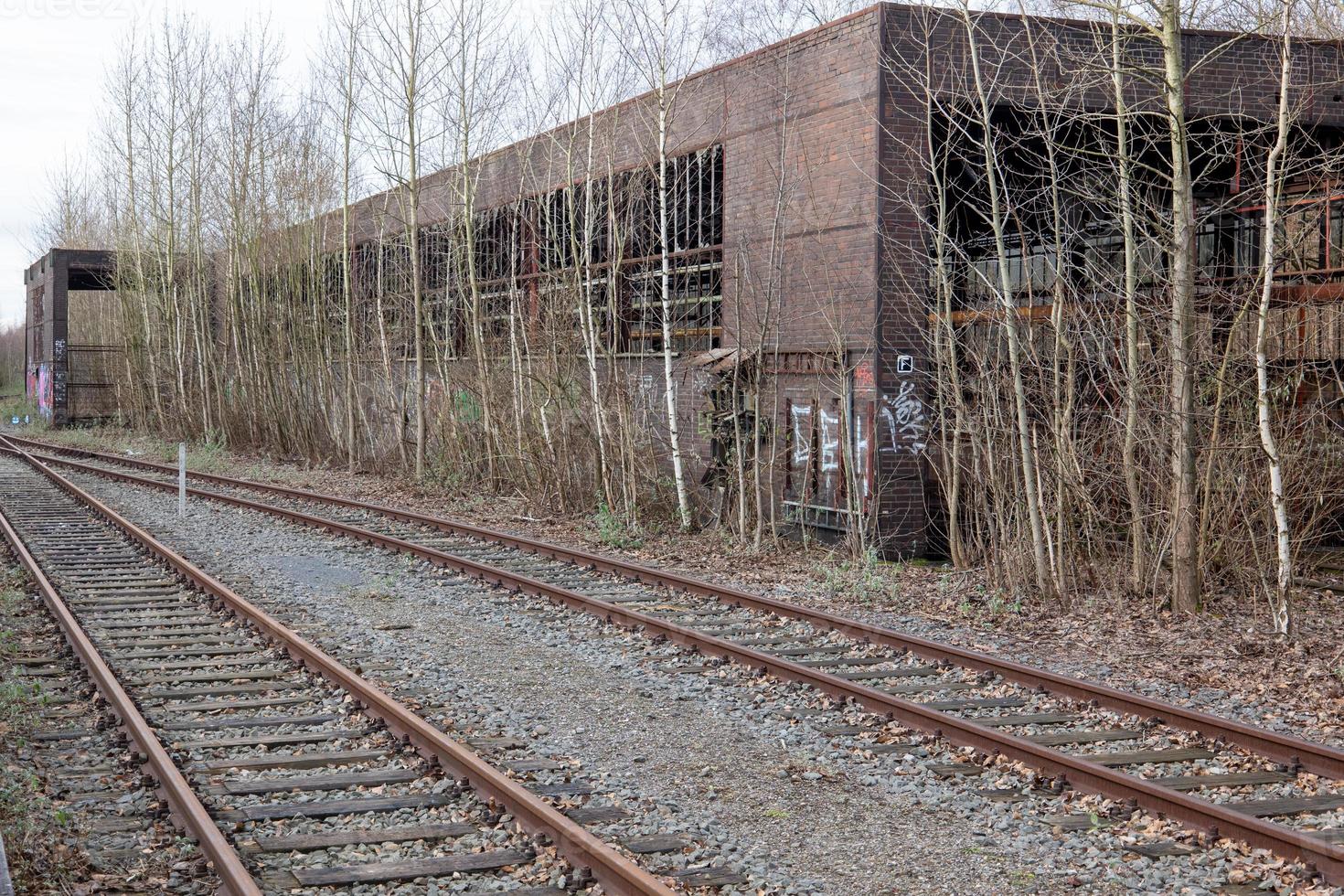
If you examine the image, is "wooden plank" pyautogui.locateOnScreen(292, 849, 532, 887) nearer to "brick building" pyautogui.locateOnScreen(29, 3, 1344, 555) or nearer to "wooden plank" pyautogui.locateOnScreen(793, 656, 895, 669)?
"wooden plank" pyautogui.locateOnScreen(793, 656, 895, 669)

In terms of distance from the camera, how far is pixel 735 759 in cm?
695

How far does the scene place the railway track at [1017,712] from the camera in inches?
235

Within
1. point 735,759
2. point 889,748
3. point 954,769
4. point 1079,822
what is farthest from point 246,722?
point 1079,822

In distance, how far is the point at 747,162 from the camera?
17812mm

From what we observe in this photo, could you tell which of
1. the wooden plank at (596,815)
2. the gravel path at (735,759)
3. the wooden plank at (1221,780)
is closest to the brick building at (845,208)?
the gravel path at (735,759)

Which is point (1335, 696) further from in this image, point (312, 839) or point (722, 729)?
point (312, 839)

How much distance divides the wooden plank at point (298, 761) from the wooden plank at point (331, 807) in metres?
0.61

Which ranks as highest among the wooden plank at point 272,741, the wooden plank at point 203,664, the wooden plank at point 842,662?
the wooden plank at point 203,664

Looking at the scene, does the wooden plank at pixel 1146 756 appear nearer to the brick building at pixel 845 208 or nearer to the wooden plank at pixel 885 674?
the wooden plank at pixel 885 674

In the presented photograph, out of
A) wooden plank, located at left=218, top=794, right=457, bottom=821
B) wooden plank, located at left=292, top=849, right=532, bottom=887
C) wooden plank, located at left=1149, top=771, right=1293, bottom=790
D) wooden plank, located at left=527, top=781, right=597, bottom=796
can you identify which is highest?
wooden plank, located at left=218, top=794, right=457, bottom=821

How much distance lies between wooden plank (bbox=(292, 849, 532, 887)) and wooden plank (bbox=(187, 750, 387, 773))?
1.52 metres

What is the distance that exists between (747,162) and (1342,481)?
9.09 m

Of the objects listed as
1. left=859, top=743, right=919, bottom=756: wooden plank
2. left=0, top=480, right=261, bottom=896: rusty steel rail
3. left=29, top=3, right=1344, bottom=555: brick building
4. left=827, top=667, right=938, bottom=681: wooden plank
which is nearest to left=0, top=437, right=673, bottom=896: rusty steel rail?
left=0, top=480, right=261, bottom=896: rusty steel rail

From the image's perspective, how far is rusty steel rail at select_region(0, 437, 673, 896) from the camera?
492cm
